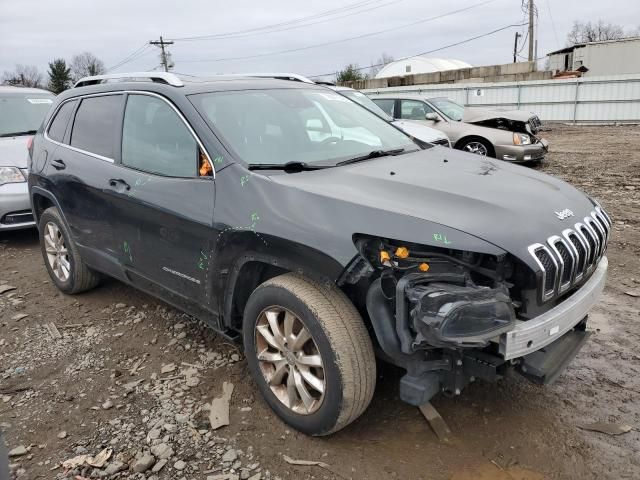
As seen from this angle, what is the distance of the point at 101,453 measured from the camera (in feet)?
8.89

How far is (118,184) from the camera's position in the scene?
354 cm

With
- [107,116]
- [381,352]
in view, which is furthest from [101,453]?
[107,116]

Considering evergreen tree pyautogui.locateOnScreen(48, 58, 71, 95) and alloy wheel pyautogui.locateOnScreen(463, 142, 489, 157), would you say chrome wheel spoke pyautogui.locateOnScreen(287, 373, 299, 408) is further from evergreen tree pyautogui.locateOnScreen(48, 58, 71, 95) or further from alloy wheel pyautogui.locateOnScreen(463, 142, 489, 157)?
evergreen tree pyautogui.locateOnScreen(48, 58, 71, 95)

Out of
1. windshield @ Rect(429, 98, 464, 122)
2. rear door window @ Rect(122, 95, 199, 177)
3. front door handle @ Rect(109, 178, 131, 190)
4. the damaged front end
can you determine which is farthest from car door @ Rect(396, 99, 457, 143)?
the damaged front end

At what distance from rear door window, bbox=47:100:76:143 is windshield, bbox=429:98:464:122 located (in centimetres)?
870

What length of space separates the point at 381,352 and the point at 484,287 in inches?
25.9

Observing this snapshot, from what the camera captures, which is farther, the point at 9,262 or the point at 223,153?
the point at 9,262

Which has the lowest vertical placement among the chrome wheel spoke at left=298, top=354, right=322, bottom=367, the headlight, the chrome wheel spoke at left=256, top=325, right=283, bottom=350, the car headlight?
the chrome wheel spoke at left=298, top=354, right=322, bottom=367

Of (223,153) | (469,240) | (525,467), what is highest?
(223,153)

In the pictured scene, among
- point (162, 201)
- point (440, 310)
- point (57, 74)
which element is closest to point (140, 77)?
point (162, 201)

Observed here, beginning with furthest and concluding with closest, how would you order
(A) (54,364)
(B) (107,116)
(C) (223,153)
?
(B) (107,116)
(A) (54,364)
(C) (223,153)

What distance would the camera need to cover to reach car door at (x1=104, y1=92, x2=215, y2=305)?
3.01 m

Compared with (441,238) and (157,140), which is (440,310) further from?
(157,140)

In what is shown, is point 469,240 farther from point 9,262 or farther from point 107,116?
point 9,262
